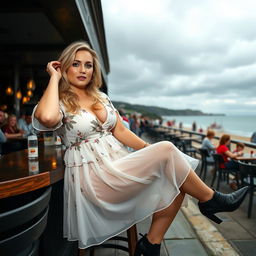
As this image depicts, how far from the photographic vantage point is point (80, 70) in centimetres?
177

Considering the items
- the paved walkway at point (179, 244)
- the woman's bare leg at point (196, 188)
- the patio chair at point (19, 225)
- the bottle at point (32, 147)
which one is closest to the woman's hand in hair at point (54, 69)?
the bottle at point (32, 147)

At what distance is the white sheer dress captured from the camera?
1.41 meters

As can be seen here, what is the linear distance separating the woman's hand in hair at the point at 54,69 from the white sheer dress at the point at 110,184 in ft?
0.75

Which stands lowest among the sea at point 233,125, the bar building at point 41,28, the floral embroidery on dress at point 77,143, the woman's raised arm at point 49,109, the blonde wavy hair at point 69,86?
the sea at point 233,125

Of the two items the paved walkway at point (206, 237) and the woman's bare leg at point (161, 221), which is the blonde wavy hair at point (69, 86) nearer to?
the woman's bare leg at point (161, 221)

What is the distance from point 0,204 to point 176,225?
2.26 metres

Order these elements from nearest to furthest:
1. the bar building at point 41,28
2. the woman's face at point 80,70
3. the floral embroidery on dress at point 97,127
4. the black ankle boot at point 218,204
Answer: the black ankle boot at point 218,204 < the floral embroidery on dress at point 97,127 < the woman's face at point 80,70 < the bar building at point 41,28

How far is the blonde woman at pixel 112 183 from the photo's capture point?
4.65ft

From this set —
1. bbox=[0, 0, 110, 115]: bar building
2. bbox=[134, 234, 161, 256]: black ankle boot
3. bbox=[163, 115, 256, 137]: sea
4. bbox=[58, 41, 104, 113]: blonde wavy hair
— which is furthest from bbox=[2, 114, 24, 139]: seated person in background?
bbox=[163, 115, 256, 137]: sea

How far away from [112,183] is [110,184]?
13mm

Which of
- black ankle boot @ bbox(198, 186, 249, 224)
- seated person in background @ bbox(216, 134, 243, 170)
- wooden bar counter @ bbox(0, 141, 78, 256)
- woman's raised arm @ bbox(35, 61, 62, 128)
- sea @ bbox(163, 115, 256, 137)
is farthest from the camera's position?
sea @ bbox(163, 115, 256, 137)

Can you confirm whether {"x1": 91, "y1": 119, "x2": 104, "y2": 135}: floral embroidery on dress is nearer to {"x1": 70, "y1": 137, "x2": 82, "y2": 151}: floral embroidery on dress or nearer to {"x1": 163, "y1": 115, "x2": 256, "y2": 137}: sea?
{"x1": 70, "y1": 137, "x2": 82, "y2": 151}: floral embroidery on dress

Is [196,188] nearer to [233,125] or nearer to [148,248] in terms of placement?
[148,248]

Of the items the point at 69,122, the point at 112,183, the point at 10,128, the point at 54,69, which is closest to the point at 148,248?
the point at 112,183
